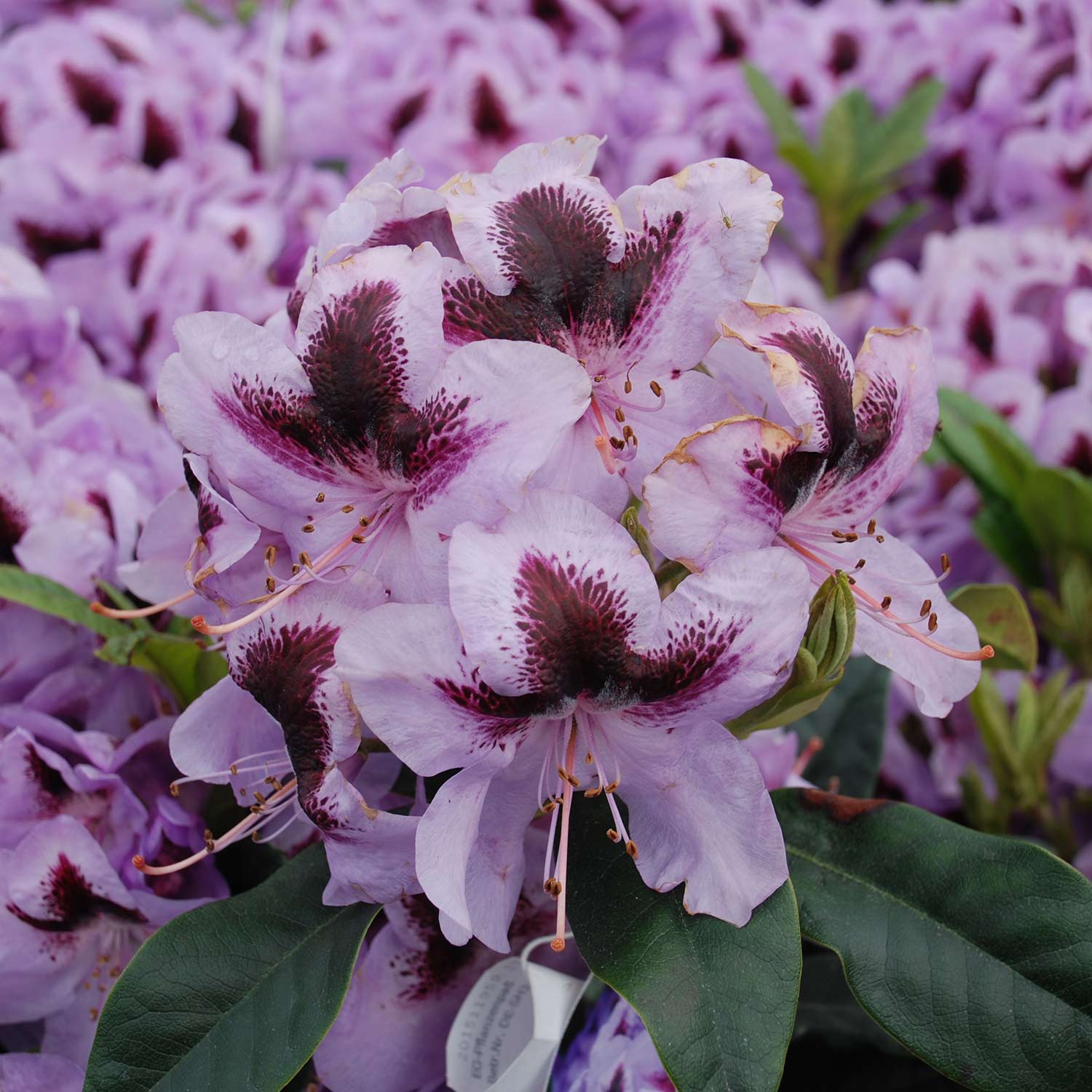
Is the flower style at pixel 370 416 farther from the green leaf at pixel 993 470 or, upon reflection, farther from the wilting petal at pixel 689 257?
the green leaf at pixel 993 470

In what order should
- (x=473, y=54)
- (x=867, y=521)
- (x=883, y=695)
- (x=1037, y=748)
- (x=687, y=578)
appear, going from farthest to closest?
(x=473, y=54)
(x=1037, y=748)
(x=883, y=695)
(x=867, y=521)
(x=687, y=578)

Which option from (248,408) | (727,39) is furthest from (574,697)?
(727,39)

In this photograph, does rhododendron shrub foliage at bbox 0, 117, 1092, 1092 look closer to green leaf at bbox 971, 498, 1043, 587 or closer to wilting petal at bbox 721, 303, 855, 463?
wilting petal at bbox 721, 303, 855, 463

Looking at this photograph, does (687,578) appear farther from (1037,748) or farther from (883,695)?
(1037,748)

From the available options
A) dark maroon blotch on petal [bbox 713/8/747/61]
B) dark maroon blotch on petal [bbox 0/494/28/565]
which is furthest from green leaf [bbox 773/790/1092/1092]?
dark maroon blotch on petal [bbox 713/8/747/61]

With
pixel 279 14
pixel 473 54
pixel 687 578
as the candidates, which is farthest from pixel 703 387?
pixel 279 14

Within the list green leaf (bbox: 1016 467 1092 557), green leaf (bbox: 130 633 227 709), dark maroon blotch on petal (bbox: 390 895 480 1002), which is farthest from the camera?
green leaf (bbox: 1016 467 1092 557)
